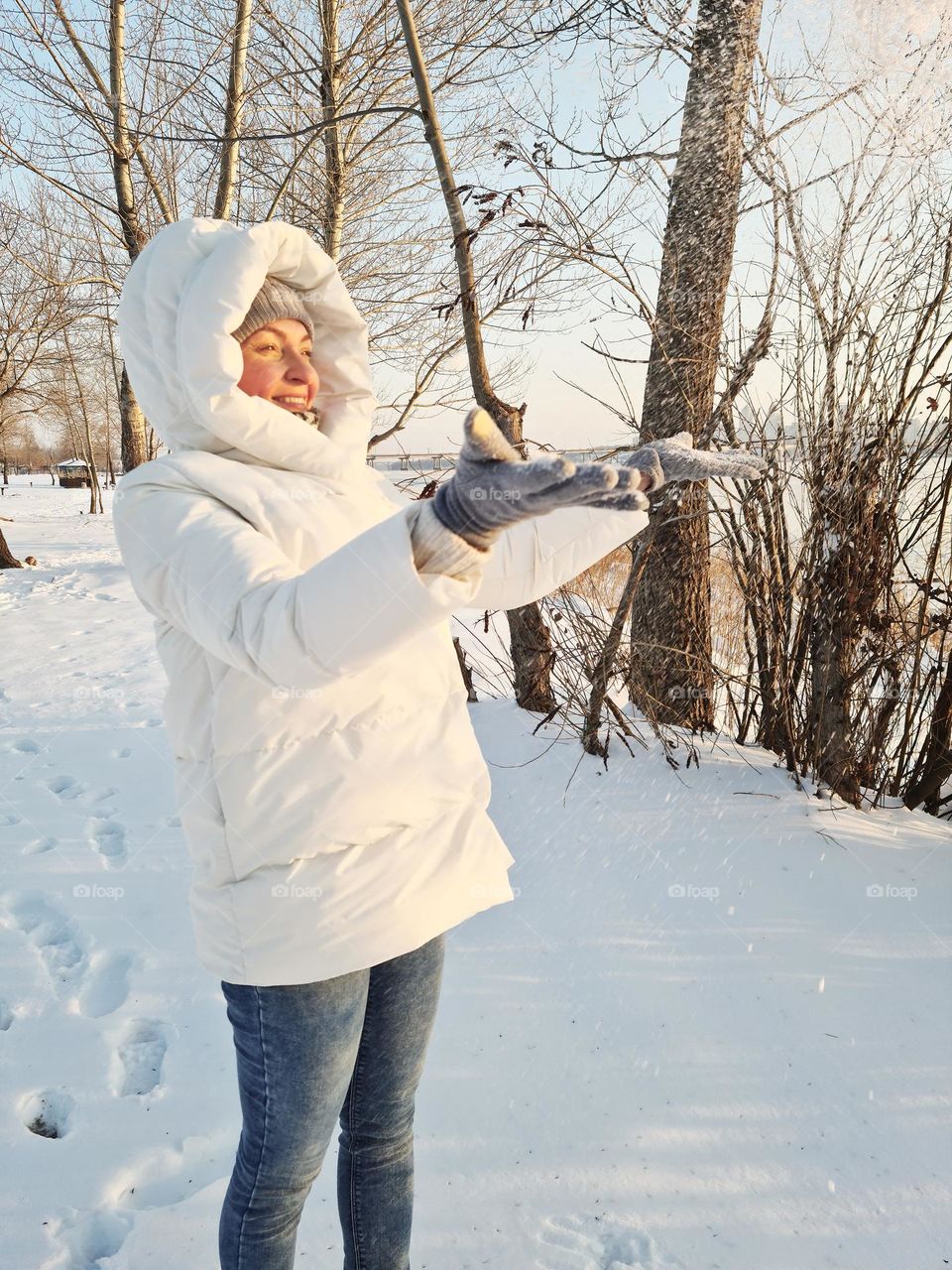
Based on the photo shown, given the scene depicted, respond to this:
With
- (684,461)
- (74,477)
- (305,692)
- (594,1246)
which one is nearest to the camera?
(305,692)

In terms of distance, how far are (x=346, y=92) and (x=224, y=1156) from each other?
26.9ft

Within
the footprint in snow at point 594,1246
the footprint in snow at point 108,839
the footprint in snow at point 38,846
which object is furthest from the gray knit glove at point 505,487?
the footprint in snow at point 38,846

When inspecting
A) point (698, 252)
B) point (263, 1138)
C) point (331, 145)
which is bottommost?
point (263, 1138)

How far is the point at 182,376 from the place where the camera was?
108cm

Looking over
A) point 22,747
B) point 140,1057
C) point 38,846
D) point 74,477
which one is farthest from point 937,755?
point 74,477

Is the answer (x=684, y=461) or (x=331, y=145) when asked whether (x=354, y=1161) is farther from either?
(x=331, y=145)

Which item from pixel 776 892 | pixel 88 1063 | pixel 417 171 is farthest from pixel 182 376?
pixel 417 171

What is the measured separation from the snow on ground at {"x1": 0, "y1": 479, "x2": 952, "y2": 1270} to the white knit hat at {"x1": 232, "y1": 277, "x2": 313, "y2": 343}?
167 cm

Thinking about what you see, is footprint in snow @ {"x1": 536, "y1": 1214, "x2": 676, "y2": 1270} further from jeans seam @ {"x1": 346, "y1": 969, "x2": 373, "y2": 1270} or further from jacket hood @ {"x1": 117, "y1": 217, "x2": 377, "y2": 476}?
jacket hood @ {"x1": 117, "y1": 217, "x2": 377, "y2": 476}

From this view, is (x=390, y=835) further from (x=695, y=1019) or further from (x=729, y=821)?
(x=729, y=821)

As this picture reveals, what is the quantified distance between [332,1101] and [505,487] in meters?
0.88

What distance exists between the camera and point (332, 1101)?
1056mm

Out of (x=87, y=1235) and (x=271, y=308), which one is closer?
(x=271, y=308)

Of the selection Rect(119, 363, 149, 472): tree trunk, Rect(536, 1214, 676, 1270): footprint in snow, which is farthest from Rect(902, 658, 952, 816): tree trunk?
Rect(119, 363, 149, 472): tree trunk
